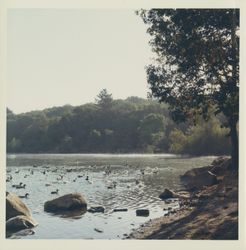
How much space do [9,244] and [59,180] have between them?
107 centimetres

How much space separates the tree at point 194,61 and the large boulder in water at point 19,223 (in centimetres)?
240

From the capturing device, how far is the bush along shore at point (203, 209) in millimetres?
8172

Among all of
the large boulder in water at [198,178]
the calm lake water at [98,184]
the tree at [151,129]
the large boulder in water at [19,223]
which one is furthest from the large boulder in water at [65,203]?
the large boulder in water at [198,178]

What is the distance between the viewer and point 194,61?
863 centimetres

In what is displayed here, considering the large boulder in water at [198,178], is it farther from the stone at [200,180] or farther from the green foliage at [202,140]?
the green foliage at [202,140]

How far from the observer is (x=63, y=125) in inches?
339

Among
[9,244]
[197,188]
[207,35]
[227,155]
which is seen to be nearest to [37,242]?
[9,244]

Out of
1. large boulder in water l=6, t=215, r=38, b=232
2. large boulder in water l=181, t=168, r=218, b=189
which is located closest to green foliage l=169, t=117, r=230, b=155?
large boulder in water l=181, t=168, r=218, b=189

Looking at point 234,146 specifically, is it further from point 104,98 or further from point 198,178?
point 104,98

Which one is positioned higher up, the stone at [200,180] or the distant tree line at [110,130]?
the distant tree line at [110,130]

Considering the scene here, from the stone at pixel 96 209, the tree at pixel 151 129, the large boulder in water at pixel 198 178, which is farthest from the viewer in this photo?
the tree at pixel 151 129

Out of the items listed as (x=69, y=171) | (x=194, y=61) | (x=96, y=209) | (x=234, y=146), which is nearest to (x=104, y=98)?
(x=69, y=171)

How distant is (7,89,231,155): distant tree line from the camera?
8430mm

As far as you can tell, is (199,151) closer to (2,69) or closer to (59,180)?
(59,180)
